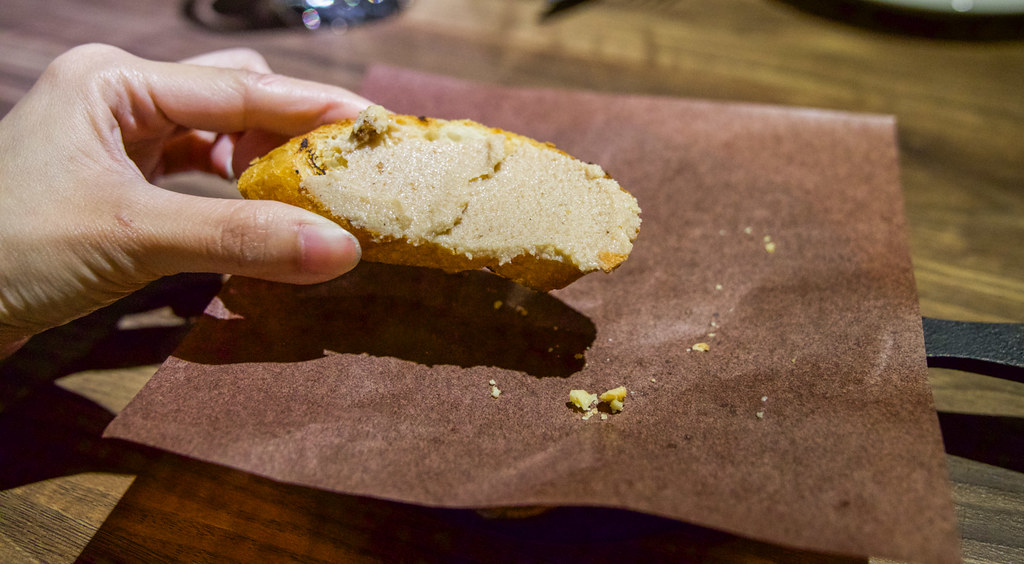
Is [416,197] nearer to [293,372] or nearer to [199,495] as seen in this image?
[293,372]

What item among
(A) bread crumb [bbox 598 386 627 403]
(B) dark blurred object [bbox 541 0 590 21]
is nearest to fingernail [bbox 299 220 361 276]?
(A) bread crumb [bbox 598 386 627 403]

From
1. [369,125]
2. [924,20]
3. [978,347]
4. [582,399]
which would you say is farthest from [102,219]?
[924,20]

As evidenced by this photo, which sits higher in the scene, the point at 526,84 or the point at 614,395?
the point at 526,84

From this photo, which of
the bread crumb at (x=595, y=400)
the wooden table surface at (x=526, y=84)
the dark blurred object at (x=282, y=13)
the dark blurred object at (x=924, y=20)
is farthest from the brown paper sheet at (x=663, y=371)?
the dark blurred object at (x=282, y=13)

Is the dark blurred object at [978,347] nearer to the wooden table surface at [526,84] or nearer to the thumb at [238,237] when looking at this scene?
the wooden table surface at [526,84]

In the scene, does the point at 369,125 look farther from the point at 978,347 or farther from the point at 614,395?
Result: the point at 978,347

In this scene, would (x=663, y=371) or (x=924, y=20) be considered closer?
(x=663, y=371)
